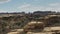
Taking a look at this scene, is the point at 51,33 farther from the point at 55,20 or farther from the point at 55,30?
the point at 55,20

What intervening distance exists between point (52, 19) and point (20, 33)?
16.6 feet

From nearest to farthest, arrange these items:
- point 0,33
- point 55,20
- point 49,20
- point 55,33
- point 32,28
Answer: point 55,33, point 32,28, point 55,20, point 49,20, point 0,33

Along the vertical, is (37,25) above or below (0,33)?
above

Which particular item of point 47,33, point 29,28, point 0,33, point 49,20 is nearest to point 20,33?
point 29,28

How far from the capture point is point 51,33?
16422 mm

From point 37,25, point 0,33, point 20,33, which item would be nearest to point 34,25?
point 37,25

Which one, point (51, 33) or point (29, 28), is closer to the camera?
point (51, 33)

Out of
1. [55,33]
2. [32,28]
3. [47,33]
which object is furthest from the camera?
[32,28]

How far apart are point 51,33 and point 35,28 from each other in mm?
6774

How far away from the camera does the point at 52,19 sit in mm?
28188

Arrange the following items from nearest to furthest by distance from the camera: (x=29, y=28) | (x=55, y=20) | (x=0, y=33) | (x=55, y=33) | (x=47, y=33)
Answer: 1. (x=55, y=33)
2. (x=47, y=33)
3. (x=29, y=28)
4. (x=55, y=20)
5. (x=0, y=33)

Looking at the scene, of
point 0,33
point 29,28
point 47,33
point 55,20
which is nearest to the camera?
point 47,33

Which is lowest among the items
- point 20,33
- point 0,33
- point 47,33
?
point 0,33

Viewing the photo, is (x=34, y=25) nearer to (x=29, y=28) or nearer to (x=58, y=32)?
(x=29, y=28)
